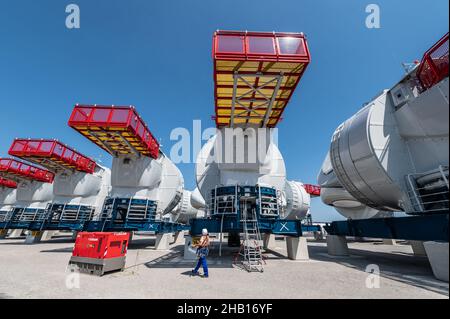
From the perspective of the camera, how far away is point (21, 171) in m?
26.0

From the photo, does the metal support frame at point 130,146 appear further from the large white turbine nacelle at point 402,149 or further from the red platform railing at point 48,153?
the large white turbine nacelle at point 402,149

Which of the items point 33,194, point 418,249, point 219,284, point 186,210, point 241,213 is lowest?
point 219,284

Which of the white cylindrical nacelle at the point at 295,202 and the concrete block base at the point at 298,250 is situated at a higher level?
the white cylindrical nacelle at the point at 295,202

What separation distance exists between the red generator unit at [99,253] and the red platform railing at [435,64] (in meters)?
14.1

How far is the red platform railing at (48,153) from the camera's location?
1920cm

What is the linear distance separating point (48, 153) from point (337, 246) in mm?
25392

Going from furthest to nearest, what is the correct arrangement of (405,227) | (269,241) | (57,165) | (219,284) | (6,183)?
(6,183) < (57,165) < (269,241) < (405,227) < (219,284)

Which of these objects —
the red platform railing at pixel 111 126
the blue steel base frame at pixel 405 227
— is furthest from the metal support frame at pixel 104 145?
the blue steel base frame at pixel 405 227

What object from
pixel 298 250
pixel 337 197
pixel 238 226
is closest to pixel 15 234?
pixel 238 226

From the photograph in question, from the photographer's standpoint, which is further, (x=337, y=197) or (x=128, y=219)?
(x=337, y=197)

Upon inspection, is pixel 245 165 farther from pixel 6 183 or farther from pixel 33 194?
pixel 6 183

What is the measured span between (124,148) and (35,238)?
13.2 metres

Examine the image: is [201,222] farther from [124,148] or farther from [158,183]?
[124,148]

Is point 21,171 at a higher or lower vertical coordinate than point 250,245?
higher
